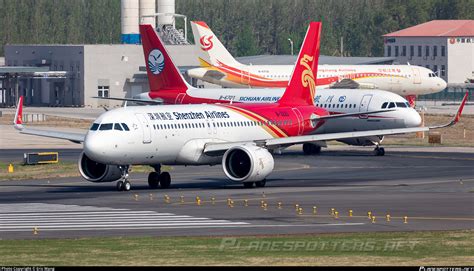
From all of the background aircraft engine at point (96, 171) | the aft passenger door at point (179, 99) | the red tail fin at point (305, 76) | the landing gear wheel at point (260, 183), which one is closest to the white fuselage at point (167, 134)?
the background aircraft engine at point (96, 171)

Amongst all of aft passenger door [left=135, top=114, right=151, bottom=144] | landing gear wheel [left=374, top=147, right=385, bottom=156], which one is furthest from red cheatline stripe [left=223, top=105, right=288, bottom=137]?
landing gear wheel [left=374, top=147, right=385, bottom=156]

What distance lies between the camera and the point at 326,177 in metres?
62.2

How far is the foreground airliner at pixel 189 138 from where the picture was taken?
5388cm

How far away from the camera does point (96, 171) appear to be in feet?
184

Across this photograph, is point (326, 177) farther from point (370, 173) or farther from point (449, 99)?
point (449, 99)

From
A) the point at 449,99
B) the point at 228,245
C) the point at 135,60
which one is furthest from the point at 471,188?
the point at 449,99

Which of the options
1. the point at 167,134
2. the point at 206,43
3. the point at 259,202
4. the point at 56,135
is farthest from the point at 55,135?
the point at 206,43

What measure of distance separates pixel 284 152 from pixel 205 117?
22.0 meters

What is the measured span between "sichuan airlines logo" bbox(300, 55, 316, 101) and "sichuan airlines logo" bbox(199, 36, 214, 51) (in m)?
54.8

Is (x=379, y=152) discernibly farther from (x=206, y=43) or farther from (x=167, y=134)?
(x=206, y=43)

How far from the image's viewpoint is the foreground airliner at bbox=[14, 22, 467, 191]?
53.9 metres

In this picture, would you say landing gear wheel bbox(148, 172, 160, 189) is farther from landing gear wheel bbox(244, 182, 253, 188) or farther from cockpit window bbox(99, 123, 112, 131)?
cockpit window bbox(99, 123, 112, 131)

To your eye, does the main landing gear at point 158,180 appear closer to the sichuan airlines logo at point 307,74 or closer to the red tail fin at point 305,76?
the red tail fin at point 305,76

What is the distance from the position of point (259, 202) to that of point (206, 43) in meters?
74.6
